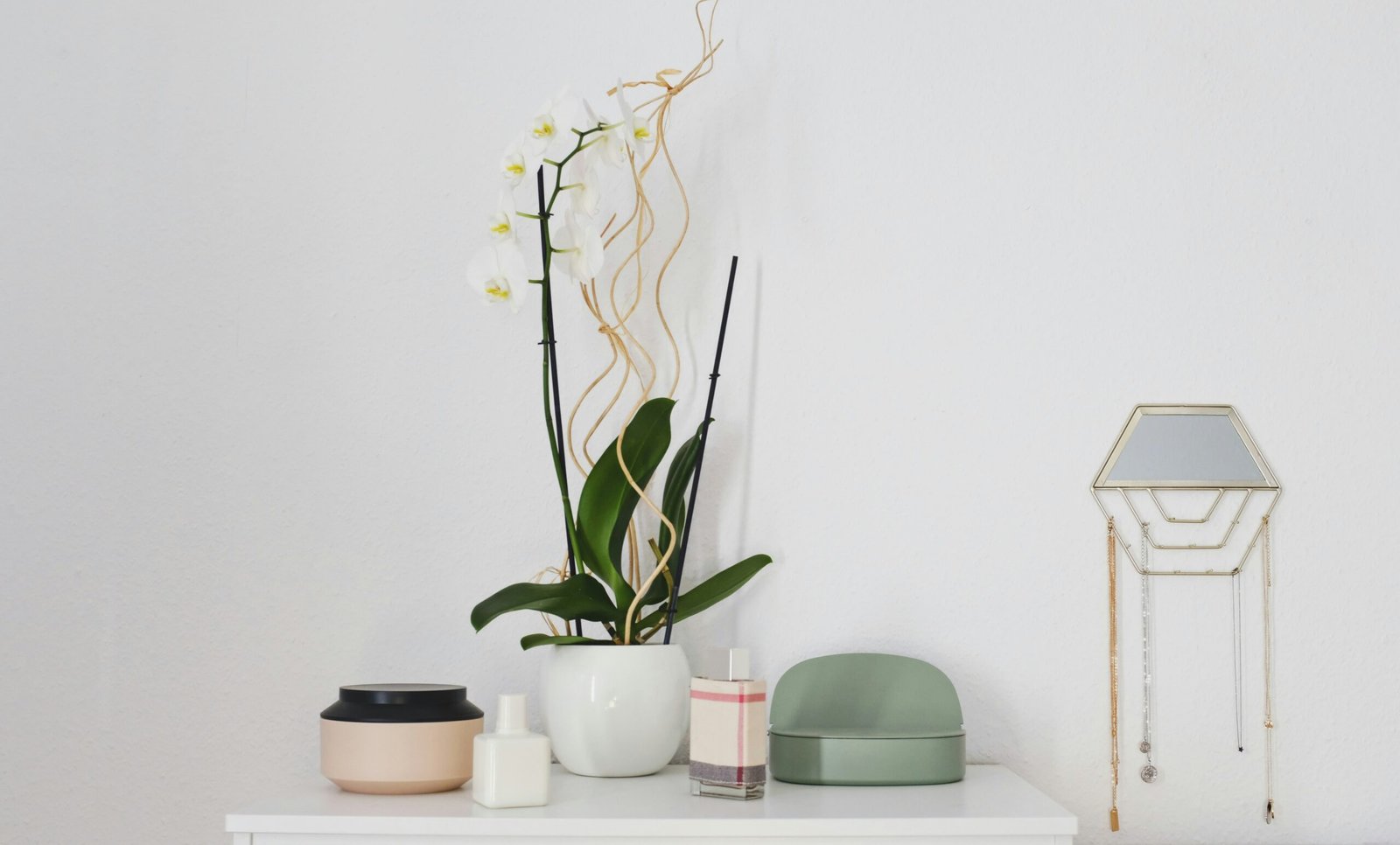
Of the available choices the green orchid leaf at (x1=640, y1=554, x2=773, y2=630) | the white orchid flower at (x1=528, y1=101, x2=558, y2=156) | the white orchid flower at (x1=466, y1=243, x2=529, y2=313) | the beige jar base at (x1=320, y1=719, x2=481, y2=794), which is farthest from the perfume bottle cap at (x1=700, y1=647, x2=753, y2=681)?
the white orchid flower at (x1=528, y1=101, x2=558, y2=156)

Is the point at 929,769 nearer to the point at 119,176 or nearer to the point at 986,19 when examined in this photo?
the point at 986,19

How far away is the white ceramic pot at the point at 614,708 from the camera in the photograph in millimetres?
937

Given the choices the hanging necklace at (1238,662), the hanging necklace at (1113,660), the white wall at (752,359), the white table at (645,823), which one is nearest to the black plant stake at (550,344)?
the white wall at (752,359)

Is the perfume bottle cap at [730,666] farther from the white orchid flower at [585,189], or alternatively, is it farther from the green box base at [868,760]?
the white orchid flower at [585,189]

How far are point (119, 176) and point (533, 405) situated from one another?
0.47 metres

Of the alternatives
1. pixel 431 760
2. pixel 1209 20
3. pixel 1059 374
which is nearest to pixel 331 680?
pixel 431 760

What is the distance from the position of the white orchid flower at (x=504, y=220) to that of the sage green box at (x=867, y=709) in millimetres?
458

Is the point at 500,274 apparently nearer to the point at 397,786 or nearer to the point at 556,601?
the point at 556,601

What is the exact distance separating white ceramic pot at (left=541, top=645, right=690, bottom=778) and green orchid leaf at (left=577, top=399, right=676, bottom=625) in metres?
0.05

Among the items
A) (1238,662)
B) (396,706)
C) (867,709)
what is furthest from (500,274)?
(1238,662)

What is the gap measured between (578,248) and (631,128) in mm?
112

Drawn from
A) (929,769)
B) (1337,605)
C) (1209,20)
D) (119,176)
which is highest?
(1209,20)

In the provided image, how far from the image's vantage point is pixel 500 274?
979 millimetres

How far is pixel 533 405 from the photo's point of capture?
1113 millimetres
